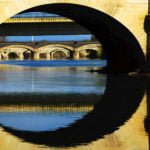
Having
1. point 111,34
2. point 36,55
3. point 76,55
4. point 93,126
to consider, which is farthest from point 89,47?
point 93,126

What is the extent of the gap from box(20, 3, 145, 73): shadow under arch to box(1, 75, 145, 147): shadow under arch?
9.53 m

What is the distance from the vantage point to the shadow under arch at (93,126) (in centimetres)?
1359

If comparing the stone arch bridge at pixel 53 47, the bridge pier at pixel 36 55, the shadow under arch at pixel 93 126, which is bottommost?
the shadow under arch at pixel 93 126

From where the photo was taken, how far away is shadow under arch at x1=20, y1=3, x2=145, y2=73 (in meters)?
32.2

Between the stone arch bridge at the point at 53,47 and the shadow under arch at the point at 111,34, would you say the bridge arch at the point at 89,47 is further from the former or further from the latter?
the shadow under arch at the point at 111,34

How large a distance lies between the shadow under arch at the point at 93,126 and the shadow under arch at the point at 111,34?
9526 millimetres

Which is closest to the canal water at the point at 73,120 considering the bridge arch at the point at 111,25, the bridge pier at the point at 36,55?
the bridge arch at the point at 111,25

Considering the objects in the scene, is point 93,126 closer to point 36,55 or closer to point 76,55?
point 36,55

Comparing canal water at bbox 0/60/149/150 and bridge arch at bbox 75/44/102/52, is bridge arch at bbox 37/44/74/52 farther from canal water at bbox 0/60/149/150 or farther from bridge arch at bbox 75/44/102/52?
canal water at bbox 0/60/149/150

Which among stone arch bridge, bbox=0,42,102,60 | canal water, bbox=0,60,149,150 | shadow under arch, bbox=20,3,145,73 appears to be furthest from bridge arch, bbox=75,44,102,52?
canal water, bbox=0,60,149,150

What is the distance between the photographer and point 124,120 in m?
16.6

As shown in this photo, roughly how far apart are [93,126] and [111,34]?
81.5 feet

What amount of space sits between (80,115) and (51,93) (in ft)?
27.7

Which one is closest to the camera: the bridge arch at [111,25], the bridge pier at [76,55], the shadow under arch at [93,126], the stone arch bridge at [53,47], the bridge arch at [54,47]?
the shadow under arch at [93,126]
